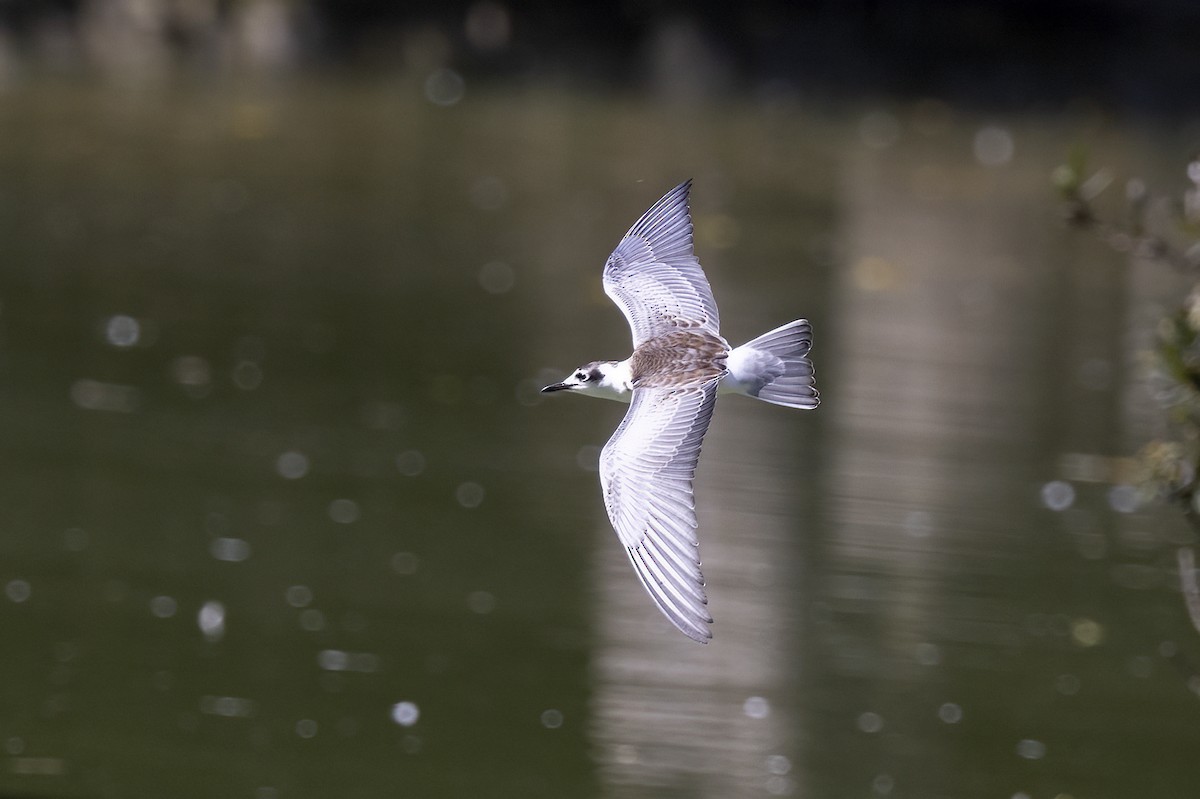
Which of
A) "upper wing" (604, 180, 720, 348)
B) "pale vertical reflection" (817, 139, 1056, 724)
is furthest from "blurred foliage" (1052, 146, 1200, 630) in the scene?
"pale vertical reflection" (817, 139, 1056, 724)

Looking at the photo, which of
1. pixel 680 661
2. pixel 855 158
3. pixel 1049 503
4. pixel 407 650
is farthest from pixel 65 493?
pixel 855 158

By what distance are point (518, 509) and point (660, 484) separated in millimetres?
2950

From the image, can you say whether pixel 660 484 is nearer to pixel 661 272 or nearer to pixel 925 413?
pixel 661 272

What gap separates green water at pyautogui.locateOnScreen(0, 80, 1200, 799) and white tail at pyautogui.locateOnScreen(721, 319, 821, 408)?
4.00ft

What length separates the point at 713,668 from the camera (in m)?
4.89

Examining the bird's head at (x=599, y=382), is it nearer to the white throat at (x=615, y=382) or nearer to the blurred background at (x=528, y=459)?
the white throat at (x=615, y=382)

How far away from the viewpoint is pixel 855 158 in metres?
11.6

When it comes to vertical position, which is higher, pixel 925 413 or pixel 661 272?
pixel 661 272

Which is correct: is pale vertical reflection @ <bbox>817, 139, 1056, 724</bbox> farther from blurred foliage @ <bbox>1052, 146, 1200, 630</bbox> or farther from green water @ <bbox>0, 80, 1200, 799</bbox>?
blurred foliage @ <bbox>1052, 146, 1200, 630</bbox>

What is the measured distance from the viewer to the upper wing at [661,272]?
137 inches

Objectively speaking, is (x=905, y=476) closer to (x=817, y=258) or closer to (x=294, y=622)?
(x=294, y=622)

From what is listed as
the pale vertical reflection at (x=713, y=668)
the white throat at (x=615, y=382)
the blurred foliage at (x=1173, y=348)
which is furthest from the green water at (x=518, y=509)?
the white throat at (x=615, y=382)

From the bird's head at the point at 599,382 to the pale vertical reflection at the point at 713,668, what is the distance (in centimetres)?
133

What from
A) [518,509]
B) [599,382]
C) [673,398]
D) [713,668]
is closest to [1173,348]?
[673,398]
